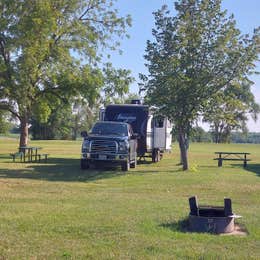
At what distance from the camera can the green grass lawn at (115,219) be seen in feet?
24.5

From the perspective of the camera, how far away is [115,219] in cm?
976

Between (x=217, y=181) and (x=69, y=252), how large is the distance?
38.3ft

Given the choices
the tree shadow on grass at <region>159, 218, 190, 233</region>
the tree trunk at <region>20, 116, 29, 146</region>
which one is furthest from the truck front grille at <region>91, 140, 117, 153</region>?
the tree trunk at <region>20, 116, 29, 146</region>

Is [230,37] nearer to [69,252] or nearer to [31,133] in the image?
[69,252]

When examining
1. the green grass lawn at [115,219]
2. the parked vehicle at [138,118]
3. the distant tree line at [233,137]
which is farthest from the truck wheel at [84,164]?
the distant tree line at [233,137]

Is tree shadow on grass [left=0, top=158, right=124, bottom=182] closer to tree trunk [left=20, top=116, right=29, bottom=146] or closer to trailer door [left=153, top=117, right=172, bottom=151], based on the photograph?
trailer door [left=153, top=117, right=172, bottom=151]

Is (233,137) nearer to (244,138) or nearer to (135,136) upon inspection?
(244,138)

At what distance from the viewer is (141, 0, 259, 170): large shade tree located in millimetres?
22312

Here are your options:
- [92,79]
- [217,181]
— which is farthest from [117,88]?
[217,181]

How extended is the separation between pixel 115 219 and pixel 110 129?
41.5 ft

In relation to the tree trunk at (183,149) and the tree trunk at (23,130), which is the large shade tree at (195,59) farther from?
the tree trunk at (23,130)

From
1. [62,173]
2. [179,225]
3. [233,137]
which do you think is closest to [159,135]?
[62,173]

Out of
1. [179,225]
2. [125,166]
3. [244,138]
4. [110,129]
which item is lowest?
[179,225]

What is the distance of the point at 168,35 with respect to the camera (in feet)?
74.9
